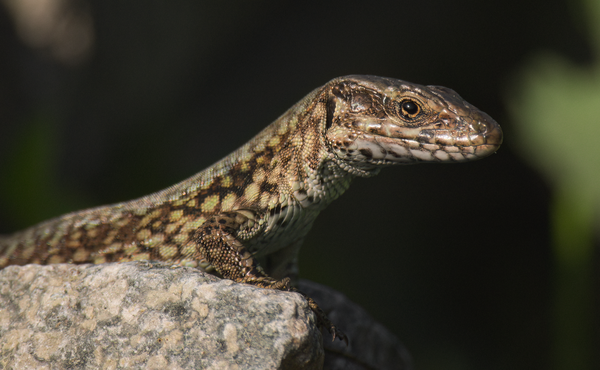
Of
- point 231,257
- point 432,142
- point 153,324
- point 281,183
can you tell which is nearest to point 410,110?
point 432,142

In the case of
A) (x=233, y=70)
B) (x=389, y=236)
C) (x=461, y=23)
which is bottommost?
(x=389, y=236)

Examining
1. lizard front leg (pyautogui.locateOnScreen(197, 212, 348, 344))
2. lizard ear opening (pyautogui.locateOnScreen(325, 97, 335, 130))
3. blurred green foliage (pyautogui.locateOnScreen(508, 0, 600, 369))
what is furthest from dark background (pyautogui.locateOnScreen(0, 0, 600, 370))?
lizard front leg (pyautogui.locateOnScreen(197, 212, 348, 344))

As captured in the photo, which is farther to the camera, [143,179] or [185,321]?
[143,179]

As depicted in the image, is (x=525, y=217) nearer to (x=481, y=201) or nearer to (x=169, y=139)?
(x=481, y=201)

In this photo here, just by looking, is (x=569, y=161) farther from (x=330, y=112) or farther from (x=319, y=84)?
(x=330, y=112)

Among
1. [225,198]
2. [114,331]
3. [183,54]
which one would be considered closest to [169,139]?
[183,54]

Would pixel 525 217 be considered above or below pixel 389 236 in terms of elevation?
above

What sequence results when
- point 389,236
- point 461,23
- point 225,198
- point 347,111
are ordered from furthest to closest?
point 389,236 < point 461,23 < point 225,198 < point 347,111
